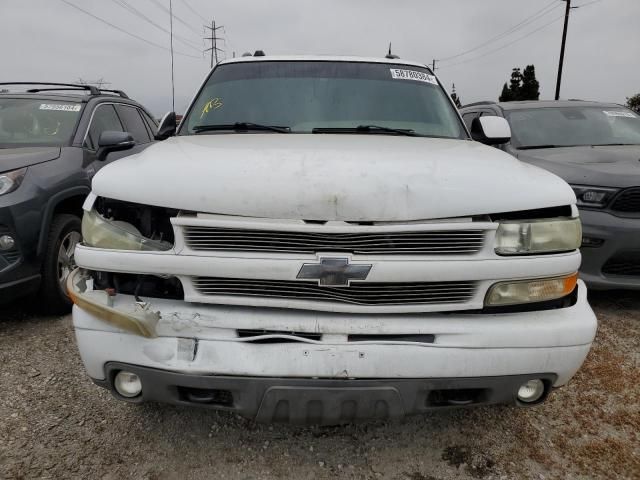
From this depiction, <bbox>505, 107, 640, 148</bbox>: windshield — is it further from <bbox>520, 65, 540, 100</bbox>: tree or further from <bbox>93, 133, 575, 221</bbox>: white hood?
<bbox>520, 65, 540, 100</bbox>: tree

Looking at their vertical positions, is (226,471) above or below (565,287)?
below

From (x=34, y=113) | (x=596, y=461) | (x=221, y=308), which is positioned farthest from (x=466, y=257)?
(x=34, y=113)

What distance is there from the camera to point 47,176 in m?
3.66

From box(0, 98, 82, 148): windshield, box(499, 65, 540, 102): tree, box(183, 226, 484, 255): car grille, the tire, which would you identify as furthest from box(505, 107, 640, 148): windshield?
box(499, 65, 540, 102): tree

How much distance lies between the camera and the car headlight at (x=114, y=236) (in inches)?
77.0

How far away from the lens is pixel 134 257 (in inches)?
75.0

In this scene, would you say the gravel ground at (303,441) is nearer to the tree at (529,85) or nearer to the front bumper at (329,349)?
the front bumper at (329,349)

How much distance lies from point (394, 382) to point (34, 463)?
1599 millimetres

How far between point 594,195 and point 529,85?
136 feet

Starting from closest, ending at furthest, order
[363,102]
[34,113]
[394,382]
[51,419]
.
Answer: [394,382] < [51,419] < [363,102] < [34,113]

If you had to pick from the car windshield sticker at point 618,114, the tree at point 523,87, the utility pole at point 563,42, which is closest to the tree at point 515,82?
the tree at point 523,87

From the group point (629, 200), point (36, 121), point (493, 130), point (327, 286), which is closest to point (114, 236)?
point (327, 286)

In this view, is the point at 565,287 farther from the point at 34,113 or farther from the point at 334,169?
the point at 34,113

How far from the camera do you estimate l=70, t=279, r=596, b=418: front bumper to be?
1.81 m
